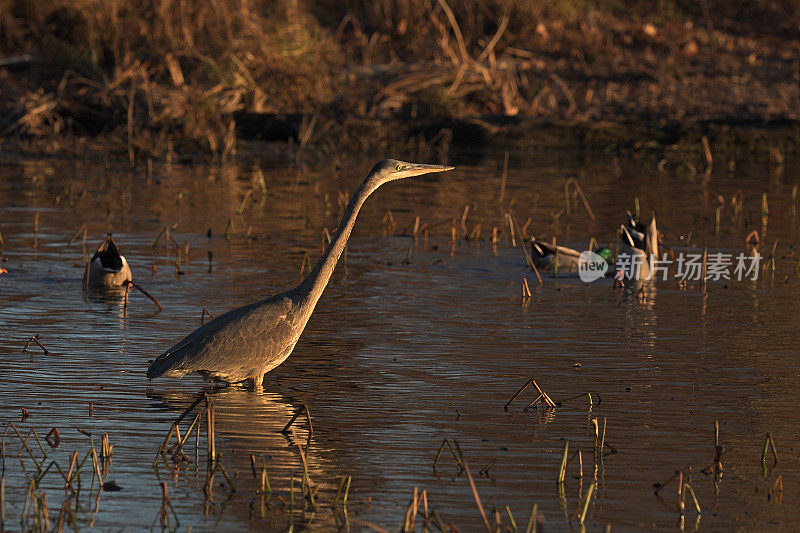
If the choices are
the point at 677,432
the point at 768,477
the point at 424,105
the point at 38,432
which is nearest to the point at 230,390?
the point at 38,432

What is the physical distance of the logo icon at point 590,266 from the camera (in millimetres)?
12289

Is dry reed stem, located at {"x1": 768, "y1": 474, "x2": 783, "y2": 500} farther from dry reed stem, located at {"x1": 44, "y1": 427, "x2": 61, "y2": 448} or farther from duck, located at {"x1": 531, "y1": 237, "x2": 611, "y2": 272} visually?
duck, located at {"x1": 531, "y1": 237, "x2": 611, "y2": 272}

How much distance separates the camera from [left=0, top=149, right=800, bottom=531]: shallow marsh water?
19.5 ft

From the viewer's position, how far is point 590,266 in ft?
40.7

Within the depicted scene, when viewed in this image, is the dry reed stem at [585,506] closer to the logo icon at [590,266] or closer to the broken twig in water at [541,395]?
the broken twig in water at [541,395]

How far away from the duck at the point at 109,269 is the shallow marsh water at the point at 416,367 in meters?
0.21

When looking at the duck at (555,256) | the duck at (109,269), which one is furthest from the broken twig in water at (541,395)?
the duck at (555,256)

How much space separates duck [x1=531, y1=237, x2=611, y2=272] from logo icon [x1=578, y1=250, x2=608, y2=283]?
0.06 metres

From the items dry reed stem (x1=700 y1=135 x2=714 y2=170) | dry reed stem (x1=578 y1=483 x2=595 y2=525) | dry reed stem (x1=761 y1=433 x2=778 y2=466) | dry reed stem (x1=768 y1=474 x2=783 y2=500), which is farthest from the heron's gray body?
dry reed stem (x1=700 y1=135 x2=714 y2=170)

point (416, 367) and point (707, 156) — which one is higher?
point (707, 156)

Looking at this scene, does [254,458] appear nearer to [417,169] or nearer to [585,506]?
[585,506]

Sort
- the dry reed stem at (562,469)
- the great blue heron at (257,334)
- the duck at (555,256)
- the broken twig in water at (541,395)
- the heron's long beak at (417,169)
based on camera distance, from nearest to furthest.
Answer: the dry reed stem at (562,469), the broken twig in water at (541,395), the great blue heron at (257,334), the heron's long beak at (417,169), the duck at (555,256)

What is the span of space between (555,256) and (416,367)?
4052 mm

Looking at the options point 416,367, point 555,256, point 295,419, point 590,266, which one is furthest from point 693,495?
point 590,266
